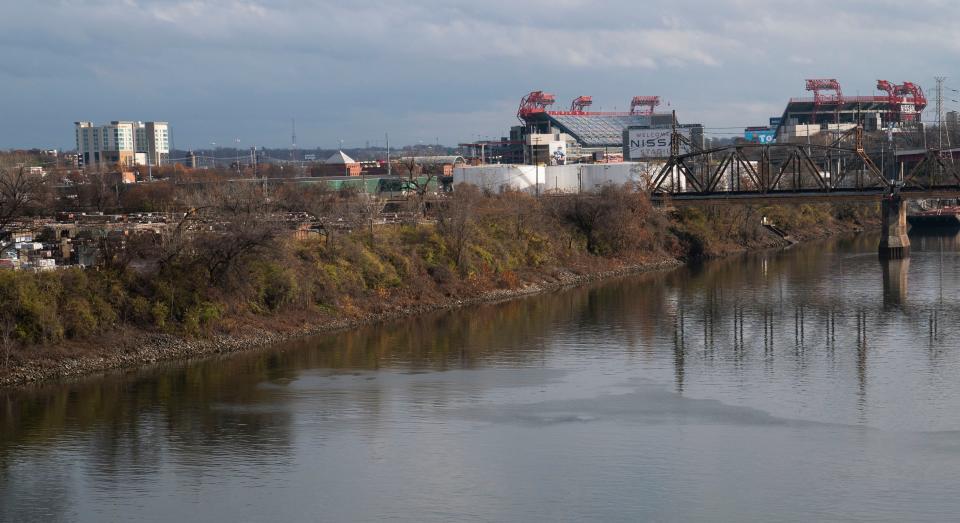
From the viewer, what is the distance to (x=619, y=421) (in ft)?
72.3

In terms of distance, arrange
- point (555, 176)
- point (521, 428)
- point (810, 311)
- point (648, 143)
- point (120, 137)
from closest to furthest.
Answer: point (521, 428), point (810, 311), point (555, 176), point (648, 143), point (120, 137)

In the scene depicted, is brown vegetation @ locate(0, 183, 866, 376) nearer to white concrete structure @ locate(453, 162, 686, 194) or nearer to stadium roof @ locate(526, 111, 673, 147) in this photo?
white concrete structure @ locate(453, 162, 686, 194)

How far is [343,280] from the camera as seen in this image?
35.2 m

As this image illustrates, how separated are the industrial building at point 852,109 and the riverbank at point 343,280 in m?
66.2

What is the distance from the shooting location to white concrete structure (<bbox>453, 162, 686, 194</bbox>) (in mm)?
62562

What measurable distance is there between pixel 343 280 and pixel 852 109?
99.0 m

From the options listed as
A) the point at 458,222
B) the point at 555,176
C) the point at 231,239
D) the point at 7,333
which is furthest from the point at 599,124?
the point at 7,333

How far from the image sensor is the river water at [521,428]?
17.5 m

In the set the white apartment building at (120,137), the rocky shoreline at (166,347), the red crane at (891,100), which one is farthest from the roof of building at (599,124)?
the rocky shoreline at (166,347)

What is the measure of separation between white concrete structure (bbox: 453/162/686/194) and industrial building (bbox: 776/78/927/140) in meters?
54.9

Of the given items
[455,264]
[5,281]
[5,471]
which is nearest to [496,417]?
[5,471]

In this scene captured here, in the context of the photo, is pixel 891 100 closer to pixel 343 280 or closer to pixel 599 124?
pixel 599 124

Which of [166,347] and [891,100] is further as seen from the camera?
[891,100]

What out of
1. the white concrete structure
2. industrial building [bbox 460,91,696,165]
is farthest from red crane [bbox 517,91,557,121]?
the white concrete structure
